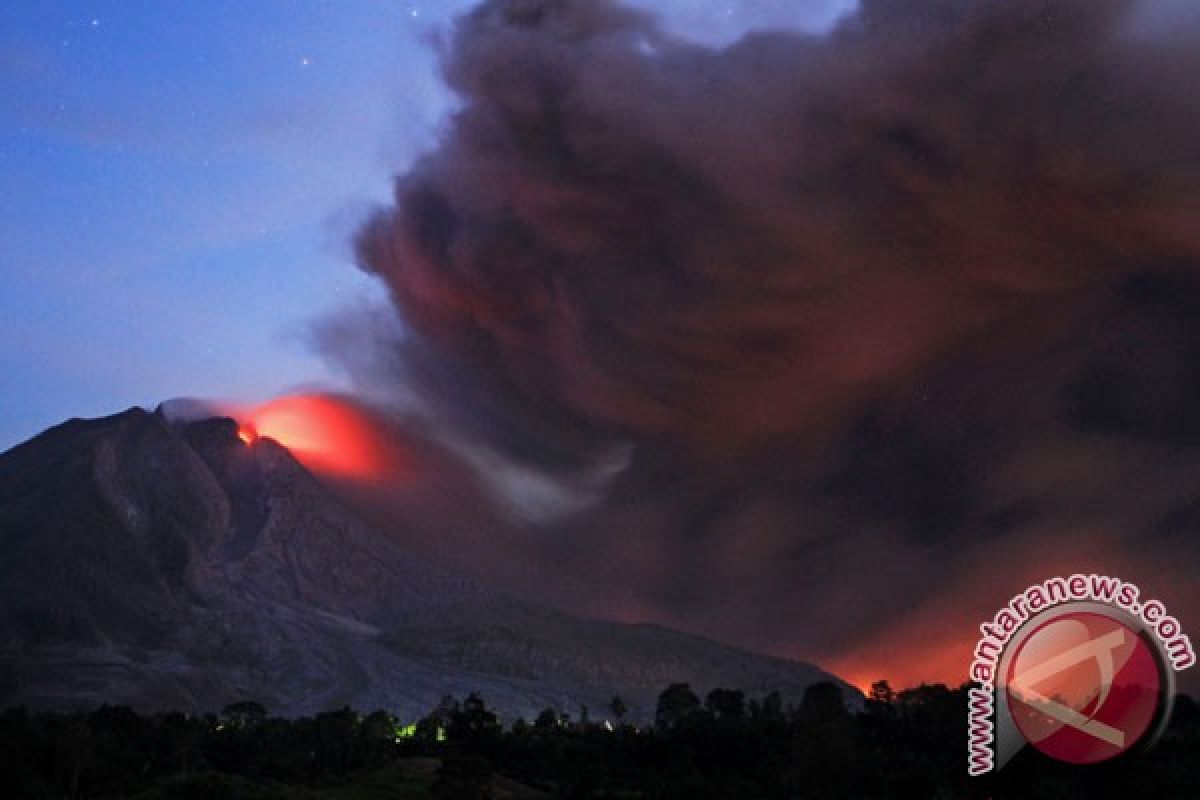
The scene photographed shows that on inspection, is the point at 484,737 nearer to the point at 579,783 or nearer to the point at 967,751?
the point at 579,783

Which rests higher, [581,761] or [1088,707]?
[1088,707]

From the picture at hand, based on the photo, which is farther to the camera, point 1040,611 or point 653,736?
point 653,736

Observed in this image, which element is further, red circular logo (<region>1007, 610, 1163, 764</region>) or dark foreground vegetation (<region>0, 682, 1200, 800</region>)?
dark foreground vegetation (<region>0, 682, 1200, 800</region>)

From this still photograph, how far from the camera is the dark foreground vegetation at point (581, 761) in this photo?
303ft

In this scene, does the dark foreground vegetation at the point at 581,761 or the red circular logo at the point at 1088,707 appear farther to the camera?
the dark foreground vegetation at the point at 581,761

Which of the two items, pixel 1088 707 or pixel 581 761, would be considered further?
pixel 581 761

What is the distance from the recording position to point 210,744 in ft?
524

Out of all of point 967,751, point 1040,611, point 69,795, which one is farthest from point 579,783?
point 1040,611

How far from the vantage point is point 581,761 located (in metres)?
135

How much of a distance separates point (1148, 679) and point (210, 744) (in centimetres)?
12353

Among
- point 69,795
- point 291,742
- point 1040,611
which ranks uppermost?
point 1040,611

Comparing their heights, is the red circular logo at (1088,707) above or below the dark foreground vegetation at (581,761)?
above

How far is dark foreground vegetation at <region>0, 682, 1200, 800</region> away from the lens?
9238 cm

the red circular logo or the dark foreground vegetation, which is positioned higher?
the red circular logo
